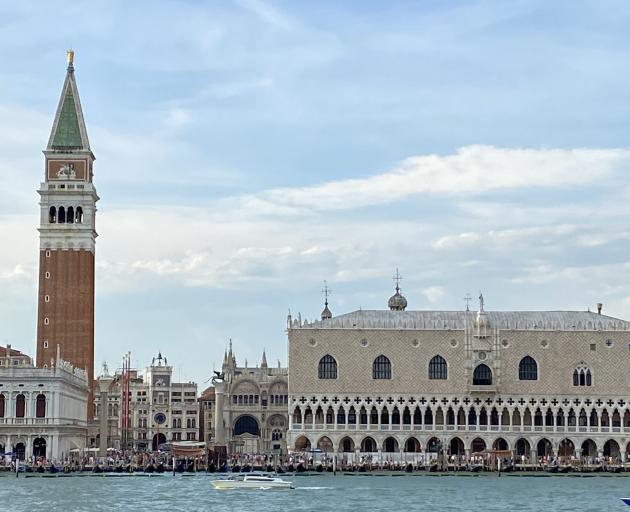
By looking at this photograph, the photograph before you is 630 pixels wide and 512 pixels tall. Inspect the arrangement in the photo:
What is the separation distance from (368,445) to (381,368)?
542 cm

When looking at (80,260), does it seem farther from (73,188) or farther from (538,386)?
(538,386)

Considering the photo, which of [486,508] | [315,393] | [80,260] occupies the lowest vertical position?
[486,508]

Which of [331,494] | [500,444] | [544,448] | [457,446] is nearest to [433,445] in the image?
[457,446]

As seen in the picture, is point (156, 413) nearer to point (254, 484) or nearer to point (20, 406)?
point (20, 406)

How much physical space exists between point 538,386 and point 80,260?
34.3 m

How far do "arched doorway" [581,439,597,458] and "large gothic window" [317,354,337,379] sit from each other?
17300 millimetres

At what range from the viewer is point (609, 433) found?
9038cm

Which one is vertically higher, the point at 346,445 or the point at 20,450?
the point at 346,445

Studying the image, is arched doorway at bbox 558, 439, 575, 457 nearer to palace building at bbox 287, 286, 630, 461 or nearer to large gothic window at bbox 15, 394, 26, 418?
palace building at bbox 287, 286, 630, 461

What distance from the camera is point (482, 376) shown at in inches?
3578

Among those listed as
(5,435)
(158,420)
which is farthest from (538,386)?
(158,420)

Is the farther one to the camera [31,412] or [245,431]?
[245,431]

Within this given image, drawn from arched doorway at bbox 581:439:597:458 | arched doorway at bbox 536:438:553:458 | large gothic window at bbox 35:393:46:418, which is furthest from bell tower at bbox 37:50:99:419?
arched doorway at bbox 581:439:597:458

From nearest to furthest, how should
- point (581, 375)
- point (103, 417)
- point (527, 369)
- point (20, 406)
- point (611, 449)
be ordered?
point (20, 406) → point (581, 375) → point (527, 369) → point (103, 417) → point (611, 449)
